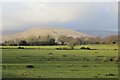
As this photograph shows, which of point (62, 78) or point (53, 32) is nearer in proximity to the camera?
point (62, 78)

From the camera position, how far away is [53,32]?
185750 mm

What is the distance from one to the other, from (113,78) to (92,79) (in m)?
2.68

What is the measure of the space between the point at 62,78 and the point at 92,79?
2513 mm

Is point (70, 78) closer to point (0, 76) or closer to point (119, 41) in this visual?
point (0, 76)

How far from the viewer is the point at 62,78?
94.1ft

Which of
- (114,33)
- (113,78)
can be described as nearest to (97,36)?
(114,33)

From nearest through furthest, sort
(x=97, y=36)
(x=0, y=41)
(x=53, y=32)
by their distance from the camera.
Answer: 1. (x=0, y=41)
2. (x=97, y=36)
3. (x=53, y=32)

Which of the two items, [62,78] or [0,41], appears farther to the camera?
[0,41]

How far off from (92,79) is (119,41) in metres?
85.1

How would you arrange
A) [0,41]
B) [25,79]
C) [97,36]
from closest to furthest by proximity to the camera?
1. [25,79]
2. [0,41]
3. [97,36]

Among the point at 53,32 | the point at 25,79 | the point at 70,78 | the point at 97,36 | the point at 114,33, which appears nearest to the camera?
the point at 25,79

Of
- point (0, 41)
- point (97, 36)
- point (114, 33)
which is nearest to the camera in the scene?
point (0, 41)

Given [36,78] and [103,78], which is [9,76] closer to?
[36,78]

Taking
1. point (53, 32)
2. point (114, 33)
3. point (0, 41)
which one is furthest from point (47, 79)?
point (53, 32)
